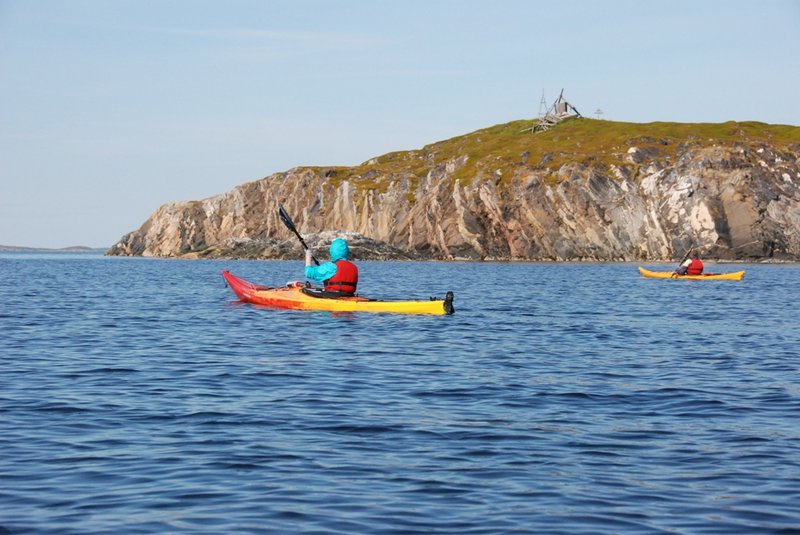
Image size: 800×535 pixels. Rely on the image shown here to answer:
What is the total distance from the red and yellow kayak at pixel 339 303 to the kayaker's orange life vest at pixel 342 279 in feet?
1.29

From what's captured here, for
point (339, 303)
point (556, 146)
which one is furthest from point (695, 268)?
point (556, 146)

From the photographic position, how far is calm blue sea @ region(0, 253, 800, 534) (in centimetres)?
Result: 860

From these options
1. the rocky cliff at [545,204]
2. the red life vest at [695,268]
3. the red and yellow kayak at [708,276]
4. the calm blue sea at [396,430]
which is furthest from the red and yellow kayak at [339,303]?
the rocky cliff at [545,204]

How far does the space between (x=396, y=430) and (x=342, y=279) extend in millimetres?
17953

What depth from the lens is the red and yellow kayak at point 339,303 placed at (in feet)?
95.4

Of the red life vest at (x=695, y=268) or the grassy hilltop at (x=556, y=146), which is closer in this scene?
the red life vest at (x=695, y=268)

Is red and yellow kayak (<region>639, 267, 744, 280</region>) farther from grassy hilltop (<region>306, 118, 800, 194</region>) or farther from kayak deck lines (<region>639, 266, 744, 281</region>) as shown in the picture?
grassy hilltop (<region>306, 118, 800, 194</region>)

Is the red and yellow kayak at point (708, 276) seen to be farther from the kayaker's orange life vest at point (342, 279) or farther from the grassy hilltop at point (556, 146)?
the grassy hilltop at point (556, 146)

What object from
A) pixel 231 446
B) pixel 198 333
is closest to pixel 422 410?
pixel 231 446

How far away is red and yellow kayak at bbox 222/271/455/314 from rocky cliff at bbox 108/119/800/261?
8517cm

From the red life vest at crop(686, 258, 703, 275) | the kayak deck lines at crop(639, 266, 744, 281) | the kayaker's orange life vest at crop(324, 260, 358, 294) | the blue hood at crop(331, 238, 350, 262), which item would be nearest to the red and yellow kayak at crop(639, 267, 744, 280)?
the kayak deck lines at crop(639, 266, 744, 281)

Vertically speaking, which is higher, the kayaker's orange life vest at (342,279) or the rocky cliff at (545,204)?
the rocky cliff at (545,204)

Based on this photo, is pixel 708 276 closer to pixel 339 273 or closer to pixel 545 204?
pixel 339 273

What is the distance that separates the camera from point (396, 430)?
481 inches
